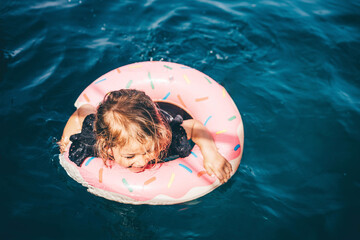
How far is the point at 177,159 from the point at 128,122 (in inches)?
27.5

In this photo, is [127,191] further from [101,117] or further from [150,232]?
[101,117]

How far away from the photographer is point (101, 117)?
6.06 feet

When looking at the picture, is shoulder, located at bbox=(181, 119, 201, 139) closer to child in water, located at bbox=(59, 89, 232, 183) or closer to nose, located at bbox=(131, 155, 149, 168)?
child in water, located at bbox=(59, 89, 232, 183)

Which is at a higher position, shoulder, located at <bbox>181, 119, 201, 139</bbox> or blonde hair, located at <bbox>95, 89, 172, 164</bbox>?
blonde hair, located at <bbox>95, 89, 172, 164</bbox>

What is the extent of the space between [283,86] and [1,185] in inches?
142

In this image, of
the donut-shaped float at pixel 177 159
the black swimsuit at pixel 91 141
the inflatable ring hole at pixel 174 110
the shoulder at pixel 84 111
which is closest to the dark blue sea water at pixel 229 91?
the donut-shaped float at pixel 177 159

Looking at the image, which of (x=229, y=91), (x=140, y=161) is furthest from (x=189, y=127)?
(x=229, y=91)

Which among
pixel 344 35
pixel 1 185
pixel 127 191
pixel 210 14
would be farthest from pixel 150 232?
pixel 344 35

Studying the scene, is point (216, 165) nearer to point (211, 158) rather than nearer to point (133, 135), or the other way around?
point (211, 158)

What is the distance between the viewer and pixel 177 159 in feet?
7.41

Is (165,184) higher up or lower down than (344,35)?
lower down

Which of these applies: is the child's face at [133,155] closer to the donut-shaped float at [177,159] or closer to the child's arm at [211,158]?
the donut-shaped float at [177,159]

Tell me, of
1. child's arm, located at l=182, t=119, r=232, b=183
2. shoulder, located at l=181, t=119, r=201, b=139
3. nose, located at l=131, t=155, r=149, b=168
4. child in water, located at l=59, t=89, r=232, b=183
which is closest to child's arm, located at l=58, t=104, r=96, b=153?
child in water, located at l=59, t=89, r=232, b=183

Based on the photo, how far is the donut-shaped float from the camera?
210 cm
